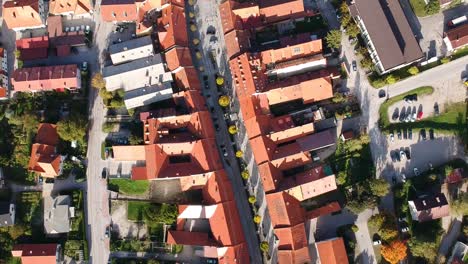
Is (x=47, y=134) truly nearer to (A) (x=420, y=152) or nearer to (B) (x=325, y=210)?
(B) (x=325, y=210)

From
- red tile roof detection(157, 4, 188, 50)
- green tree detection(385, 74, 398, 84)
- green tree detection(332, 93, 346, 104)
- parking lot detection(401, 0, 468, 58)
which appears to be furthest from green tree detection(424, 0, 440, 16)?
red tile roof detection(157, 4, 188, 50)

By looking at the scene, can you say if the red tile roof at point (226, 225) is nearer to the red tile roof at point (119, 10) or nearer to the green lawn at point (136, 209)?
the green lawn at point (136, 209)

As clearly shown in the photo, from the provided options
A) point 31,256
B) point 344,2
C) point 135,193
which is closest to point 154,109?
point 135,193

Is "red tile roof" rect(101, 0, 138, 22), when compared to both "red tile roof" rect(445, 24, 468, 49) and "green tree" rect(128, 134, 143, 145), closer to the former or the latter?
"green tree" rect(128, 134, 143, 145)

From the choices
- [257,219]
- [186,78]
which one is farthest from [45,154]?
[257,219]

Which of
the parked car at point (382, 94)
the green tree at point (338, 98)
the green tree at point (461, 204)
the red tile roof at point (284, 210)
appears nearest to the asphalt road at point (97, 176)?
the red tile roof at point (284, 210)

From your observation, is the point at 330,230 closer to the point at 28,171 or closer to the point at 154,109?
the point at 154,109
